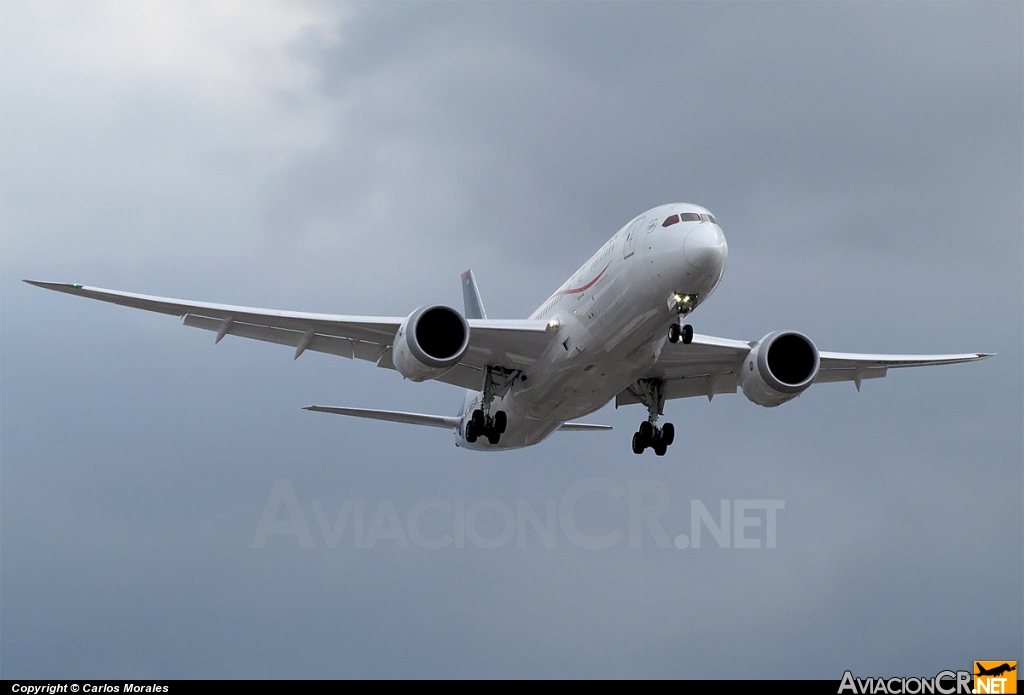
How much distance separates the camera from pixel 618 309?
963 inches

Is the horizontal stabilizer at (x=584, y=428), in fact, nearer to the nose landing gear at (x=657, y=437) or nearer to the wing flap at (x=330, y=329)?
the nose landing gear at (x=657, y=437)

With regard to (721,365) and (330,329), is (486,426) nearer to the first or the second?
(330,329)

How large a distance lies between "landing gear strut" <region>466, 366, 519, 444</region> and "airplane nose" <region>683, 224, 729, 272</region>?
773 centimetres

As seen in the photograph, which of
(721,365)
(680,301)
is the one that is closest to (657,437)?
(721,365)

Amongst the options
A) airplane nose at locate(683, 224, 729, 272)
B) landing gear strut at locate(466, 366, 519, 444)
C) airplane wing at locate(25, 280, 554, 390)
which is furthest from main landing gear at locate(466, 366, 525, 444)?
airplane nose at locate(683, 224, 729, 272)

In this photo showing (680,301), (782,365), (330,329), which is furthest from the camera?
(782,365)

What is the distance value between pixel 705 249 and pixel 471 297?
18055 millimetres

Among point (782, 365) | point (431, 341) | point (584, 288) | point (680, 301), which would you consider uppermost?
point (584, 288)

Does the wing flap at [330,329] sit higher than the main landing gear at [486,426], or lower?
higher

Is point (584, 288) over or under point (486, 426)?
over

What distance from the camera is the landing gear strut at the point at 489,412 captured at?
29.2 meters

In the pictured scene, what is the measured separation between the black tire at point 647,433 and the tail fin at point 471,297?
9763 millimetres

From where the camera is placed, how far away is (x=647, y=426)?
31047mm

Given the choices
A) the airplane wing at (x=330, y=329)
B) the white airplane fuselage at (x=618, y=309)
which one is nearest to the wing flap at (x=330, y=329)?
the airplane wing at (x=330, y=329)
